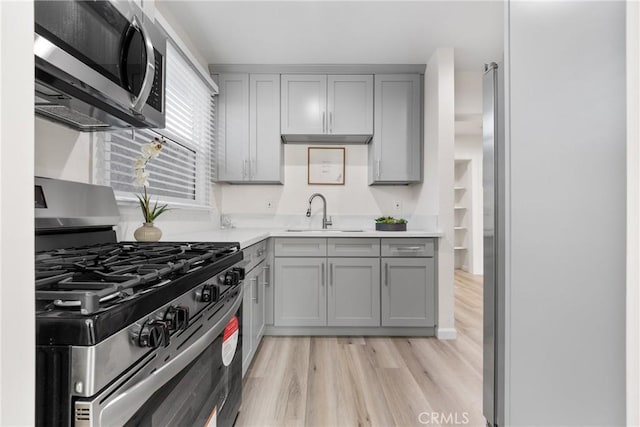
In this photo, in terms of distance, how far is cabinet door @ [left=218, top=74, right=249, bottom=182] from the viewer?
3170mm

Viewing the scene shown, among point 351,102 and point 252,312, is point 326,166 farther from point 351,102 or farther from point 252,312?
point 252,312

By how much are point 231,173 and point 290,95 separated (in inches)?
37.2

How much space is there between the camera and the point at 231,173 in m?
3.20

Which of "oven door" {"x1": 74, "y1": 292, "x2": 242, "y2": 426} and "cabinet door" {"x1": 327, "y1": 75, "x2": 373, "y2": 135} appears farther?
"cabinet door" {"x1": 327, "y1": 75, "x2": 373, "y2": 135}

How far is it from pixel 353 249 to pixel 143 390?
7.39ft

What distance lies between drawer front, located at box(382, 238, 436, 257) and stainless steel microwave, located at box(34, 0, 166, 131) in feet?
6.78

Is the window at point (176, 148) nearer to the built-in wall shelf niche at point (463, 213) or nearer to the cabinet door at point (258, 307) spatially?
the cabinet door at point (258, 307)

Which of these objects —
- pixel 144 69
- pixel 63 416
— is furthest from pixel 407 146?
pixel 63 416

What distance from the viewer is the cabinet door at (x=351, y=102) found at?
10.4 ft

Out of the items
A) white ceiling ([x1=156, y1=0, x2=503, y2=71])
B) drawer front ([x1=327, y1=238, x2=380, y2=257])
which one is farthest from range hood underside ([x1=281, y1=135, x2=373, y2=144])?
drawer front ([x1=327, y1=238, x2=380, y2=257])

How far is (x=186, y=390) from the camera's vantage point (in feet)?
3.08

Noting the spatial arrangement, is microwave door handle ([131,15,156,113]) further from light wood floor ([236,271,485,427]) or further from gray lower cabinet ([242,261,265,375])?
light wood floor ([236,271,485,427])

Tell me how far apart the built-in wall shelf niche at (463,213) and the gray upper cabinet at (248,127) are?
3.91m

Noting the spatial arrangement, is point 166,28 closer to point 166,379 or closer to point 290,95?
point 290,95
